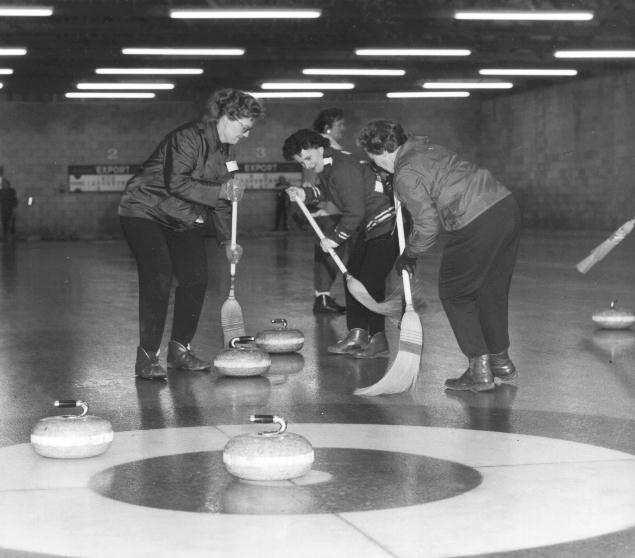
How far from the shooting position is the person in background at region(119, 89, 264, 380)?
285 inches

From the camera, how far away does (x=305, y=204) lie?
29.9ft

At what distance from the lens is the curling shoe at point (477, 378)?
22.4 feet

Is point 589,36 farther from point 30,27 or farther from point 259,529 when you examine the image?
point 259,529

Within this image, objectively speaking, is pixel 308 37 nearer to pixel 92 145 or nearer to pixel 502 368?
pixel 92 145

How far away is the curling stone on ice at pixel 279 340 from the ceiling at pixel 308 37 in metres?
13.1

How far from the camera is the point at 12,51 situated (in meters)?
27.8

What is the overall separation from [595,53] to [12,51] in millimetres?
13579

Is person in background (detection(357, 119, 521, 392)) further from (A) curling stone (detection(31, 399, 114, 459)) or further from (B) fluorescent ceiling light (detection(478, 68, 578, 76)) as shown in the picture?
(B) fluorescent ceiling light (detection(478, 68, 578, 76))

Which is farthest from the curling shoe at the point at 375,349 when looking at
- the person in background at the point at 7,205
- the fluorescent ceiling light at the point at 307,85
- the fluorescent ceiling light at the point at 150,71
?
the person in background at the point at 7,205

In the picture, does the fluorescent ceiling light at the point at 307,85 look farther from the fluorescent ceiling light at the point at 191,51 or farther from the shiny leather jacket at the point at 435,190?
the shiny leather jacket at the point at 435,190

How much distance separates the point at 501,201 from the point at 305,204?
256cm

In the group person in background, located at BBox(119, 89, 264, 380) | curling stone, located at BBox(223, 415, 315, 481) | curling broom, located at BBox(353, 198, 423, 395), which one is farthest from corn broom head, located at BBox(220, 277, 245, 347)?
curling stone, located at BBox(223, 415, 315, 481)

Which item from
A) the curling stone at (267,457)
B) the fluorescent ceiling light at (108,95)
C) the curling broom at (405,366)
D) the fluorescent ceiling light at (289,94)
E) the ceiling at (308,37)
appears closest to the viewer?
the curling stone at (267,457)

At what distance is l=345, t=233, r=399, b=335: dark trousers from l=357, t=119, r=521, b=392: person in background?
4.72 feet
